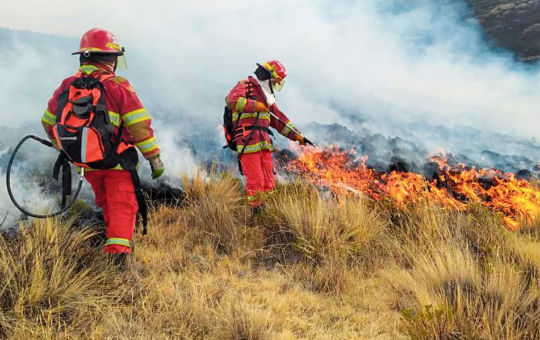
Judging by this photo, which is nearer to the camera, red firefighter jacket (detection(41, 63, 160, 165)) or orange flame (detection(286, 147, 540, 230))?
red firefighter jacket (detection(41, 63, 160, 165))

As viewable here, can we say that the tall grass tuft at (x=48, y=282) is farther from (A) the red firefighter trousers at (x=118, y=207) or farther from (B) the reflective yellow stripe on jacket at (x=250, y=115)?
(B) the reflective yellow stripe on jacket at (x=250, y=115)

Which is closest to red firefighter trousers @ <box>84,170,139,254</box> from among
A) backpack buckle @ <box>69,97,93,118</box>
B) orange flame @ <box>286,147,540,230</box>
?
backpack buckle @ <box>69,97,93,118</box>

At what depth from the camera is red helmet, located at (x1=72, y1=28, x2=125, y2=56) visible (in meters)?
3.49

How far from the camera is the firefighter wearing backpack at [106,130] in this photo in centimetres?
318

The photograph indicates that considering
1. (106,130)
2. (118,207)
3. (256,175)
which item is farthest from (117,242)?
(256,175)

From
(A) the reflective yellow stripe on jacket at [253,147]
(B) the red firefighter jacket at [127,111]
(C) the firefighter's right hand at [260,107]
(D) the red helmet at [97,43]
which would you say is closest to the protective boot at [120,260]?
(B) the red firefighter jacket at [127,111]

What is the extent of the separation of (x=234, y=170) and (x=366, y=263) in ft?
10.0

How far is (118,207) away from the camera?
3.48m

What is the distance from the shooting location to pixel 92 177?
11.7 ft

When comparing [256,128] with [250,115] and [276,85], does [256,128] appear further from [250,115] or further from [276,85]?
[276,85]

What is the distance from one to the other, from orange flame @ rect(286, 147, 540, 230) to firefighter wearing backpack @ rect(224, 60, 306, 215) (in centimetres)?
90

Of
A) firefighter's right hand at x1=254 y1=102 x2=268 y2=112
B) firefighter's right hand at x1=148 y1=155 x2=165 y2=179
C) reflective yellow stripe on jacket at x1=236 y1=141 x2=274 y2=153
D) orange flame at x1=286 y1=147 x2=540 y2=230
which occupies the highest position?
firefighter's right hand at x1=254 y1=102 x2=268 y2=112

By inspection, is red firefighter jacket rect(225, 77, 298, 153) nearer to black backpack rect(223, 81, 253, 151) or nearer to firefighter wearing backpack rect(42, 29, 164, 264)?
black backpack rect(223, 81, 253, 151)

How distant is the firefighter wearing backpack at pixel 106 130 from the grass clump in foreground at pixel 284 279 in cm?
40
